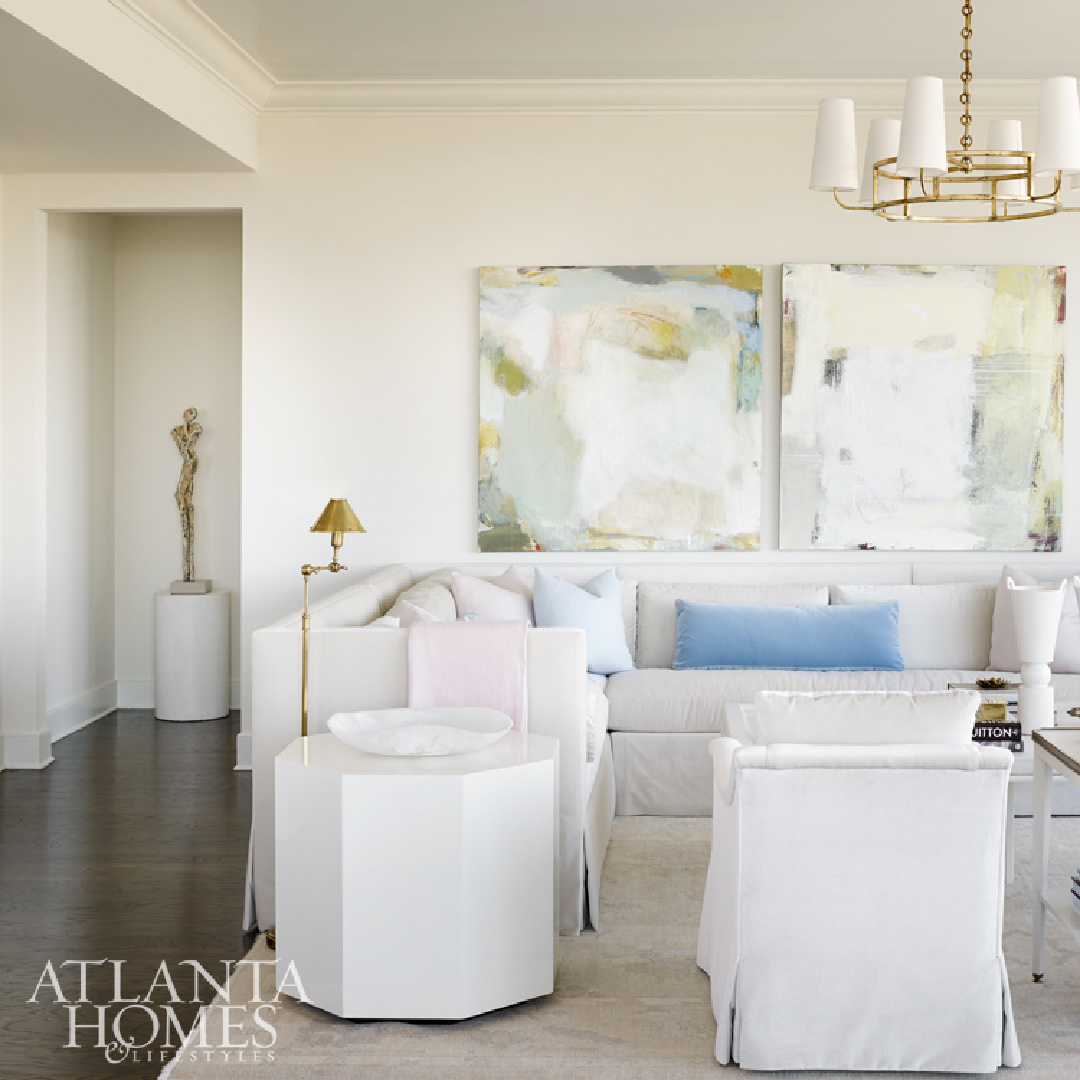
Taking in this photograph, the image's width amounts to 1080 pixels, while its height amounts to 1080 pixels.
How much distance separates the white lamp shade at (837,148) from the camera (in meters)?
3.52

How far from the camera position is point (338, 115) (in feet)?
17.6

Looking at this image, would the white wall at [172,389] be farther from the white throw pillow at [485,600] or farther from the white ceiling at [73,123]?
the white throw pillow at [485,600]

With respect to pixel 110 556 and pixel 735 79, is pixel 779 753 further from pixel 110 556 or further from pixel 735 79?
pixel 110 556

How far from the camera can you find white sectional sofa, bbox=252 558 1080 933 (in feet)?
10.7

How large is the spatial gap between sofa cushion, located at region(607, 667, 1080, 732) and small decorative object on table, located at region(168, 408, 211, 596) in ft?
8.59

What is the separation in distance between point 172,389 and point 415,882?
14.3ft

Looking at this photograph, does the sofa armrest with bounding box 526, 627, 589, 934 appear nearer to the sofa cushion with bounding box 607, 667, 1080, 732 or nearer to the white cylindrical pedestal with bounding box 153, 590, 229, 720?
the sofa cushion with bounding box 607, 667, 1080, 732

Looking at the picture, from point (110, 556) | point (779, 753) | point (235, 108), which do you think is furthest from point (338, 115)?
point (779, 753)

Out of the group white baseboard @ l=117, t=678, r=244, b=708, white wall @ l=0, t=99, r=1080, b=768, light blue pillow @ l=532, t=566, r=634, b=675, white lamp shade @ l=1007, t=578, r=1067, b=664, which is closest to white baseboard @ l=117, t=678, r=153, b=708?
white baseboard @ l=117, t=678, r=244, b=708

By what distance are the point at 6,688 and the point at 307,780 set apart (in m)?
3.08

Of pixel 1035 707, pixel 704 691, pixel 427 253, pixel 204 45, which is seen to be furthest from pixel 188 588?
pixel 1035 707

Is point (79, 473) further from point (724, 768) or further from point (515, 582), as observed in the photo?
point (724, 768)

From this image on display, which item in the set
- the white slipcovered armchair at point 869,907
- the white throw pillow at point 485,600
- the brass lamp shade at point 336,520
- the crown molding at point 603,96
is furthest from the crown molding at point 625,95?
the white slipcovered armchair at point 869,907

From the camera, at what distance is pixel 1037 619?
3.76m
